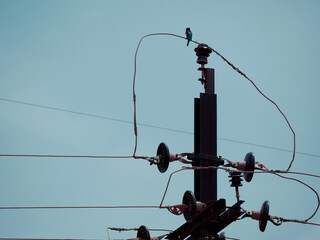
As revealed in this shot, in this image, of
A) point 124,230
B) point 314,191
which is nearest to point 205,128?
point 314,191

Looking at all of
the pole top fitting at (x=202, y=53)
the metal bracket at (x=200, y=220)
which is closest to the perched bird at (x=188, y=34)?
the pole top fitting at (x=202, y=53)

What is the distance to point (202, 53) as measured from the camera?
525 inches

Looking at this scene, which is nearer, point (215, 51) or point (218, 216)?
point (218, 216)

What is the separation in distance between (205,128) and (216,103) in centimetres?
57

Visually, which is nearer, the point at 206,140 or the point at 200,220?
the point at 200,220

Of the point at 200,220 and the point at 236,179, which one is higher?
the point at 236,179

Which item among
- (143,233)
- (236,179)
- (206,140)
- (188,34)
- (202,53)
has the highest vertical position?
(188,34)

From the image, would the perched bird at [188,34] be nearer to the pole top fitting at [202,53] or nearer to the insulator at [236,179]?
the pole top fitting at [202,53]

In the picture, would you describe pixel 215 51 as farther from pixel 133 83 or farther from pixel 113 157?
pixel 113 157

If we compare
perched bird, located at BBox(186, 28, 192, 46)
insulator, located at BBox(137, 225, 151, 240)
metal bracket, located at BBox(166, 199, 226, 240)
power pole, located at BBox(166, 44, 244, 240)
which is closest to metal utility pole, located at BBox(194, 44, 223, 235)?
power pole, located at BBox(166, 44, 244, 240)

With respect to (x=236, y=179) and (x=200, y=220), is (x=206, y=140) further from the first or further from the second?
(x=200, y=220)

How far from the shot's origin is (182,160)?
40.8ft

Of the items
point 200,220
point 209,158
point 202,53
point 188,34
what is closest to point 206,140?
point 209,158

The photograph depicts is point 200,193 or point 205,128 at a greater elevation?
point 205,128
